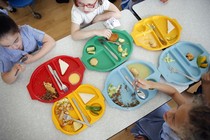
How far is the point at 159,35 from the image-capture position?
1.15 m

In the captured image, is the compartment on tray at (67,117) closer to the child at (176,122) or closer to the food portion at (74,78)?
the food portion at (74,78)

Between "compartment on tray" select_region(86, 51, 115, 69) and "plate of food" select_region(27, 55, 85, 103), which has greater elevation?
"compartment on tray" select_region(86, 51, 115, 69)

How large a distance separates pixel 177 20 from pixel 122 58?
43 cm

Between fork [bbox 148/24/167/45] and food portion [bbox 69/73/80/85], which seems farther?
fork [bbox 148/24/167/45]

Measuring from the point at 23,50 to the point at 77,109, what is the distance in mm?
473

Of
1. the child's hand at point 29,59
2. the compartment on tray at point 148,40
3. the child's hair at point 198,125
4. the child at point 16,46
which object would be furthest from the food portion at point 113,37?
the child's hair at point 198,125

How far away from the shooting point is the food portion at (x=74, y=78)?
102cm

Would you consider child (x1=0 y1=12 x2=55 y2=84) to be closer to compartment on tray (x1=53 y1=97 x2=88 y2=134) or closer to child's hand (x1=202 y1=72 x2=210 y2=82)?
compartment on tray (x1=53 y1=97 x2=88 y2=134)

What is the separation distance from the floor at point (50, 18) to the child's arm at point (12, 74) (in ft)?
3.24

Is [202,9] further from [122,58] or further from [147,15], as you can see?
[122,58]

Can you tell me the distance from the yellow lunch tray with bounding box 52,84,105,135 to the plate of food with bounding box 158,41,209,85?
358 millimetres

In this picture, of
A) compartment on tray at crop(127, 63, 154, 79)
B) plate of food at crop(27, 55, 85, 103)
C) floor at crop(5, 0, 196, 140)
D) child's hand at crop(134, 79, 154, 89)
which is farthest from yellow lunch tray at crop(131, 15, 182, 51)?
floor at crop(5, 0, 196, 140)

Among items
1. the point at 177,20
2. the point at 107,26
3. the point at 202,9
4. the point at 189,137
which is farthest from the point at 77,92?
the point at 202,9

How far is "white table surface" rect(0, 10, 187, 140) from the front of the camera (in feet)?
3.04
